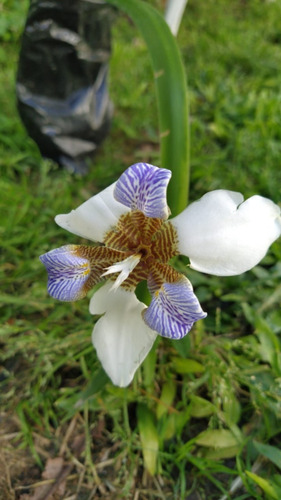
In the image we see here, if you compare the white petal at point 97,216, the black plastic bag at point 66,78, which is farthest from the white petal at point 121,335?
the black plastic bag at point 66,78

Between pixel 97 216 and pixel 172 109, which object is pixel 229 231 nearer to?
pixel 97 216

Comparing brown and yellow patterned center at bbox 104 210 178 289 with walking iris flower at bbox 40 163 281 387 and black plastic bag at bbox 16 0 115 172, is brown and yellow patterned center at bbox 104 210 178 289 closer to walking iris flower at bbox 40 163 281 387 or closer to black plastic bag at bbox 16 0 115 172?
walking iris flower at bbox 40 163 281 387

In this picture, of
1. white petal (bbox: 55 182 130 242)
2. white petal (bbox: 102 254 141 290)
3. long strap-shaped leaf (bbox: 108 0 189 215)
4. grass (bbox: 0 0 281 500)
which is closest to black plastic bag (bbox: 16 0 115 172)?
grass (bbox: 0 0 281 500)

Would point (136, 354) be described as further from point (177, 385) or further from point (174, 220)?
point (177, 385)

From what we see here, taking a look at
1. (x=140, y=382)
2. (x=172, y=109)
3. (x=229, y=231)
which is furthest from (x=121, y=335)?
(x=172, y=109)

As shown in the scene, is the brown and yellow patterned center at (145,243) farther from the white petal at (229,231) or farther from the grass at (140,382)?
the grass at (140,382)
